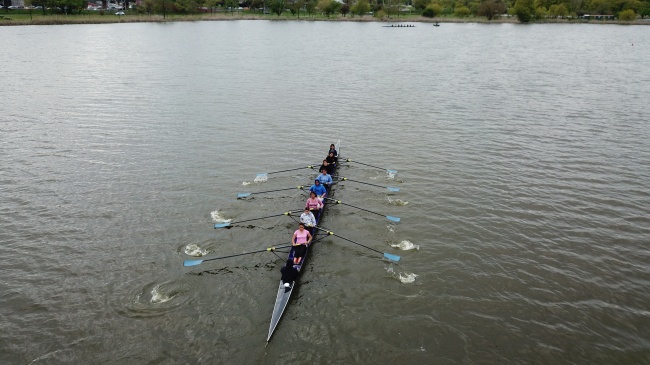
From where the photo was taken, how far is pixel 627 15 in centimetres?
15875

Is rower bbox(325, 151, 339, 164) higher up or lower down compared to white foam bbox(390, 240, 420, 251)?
higher up

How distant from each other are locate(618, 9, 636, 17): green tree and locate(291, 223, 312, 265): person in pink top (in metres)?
196

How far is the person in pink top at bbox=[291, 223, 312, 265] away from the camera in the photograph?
660 inches

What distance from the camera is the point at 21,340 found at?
525 inches

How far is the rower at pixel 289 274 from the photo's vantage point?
49.8ft

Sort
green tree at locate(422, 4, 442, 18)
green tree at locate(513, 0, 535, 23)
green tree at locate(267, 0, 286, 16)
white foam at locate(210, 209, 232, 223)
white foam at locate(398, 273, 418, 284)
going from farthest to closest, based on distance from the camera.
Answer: green tree at locate(267, 0, 286, 16)
green tree at locate(422, 4, 442, 18)
green tree at locate(513, 0, 535, 23)
white foam at locate(210, 209, 232, 223)
white foam at locate(398, 273, 418, 284)

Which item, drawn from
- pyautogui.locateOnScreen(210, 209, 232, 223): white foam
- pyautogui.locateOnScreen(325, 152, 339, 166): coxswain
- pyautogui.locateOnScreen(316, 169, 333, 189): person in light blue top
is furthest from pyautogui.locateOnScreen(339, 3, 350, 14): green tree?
pyautogui.locateOnScreen(210, 209, 232, 223): white foam

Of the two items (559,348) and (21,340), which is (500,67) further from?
(21,340)

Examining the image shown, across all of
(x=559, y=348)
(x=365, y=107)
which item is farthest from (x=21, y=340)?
(x=365, y=107)

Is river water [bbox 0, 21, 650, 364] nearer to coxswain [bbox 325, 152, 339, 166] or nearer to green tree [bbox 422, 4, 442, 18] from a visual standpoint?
coxswain [bbox 325, 152, 339, 166]

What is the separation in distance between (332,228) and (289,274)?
212 inches

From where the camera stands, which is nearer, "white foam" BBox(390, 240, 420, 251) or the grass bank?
"white foam" BBox(390, 240, 420, 251)

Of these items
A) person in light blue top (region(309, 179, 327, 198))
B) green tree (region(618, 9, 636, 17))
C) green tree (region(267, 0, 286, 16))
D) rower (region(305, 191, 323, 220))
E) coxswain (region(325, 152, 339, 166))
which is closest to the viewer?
rower (region(305, 191, 323, 220))

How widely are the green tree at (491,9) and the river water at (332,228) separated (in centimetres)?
13929
